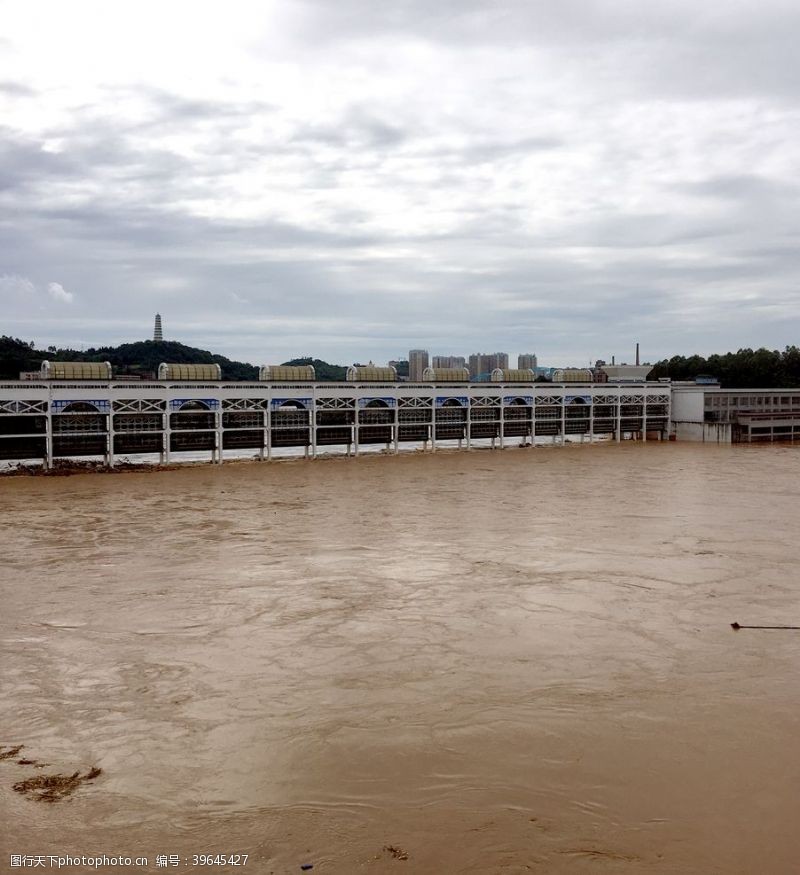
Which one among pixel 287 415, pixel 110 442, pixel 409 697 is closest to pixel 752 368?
pixel 287 415

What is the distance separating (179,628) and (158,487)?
29.7 m

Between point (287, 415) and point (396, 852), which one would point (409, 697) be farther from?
point (287, 415)

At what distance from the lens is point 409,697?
13.7 m

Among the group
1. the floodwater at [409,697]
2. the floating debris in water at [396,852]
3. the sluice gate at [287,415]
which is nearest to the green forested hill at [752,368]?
the sluice gate at [287,415]

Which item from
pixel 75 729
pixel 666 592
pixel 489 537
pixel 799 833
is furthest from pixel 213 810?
pixel 489 537

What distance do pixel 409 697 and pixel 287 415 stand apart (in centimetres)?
5074

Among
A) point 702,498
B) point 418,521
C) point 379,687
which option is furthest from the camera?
point 702,498

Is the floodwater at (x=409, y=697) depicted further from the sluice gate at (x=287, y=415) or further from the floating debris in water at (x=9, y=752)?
the sluice gate at (x=287, y=415)

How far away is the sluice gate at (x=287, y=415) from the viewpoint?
52.1m

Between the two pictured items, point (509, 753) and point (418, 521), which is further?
point (418, 521)

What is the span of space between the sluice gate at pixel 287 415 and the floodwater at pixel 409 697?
2307 centimetres

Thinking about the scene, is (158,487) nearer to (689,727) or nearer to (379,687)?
(379,687)

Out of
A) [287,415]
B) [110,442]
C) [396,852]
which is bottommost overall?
[396,852]

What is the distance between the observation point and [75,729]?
12.4 metres
